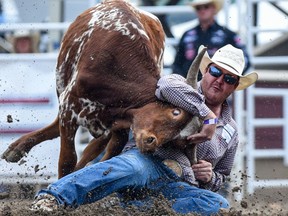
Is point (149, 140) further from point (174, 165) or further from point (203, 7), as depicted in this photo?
point (203, 7)

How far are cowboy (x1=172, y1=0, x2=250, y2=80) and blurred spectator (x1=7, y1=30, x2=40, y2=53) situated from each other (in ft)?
4.87

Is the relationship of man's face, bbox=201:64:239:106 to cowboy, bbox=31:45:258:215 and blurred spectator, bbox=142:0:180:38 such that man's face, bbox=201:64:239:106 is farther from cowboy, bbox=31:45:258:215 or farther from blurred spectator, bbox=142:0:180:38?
blurred spectator, bbox=142:0:180:38

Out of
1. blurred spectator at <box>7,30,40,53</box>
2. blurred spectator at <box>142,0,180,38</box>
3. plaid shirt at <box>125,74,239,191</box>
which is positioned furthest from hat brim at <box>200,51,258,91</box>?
blurred spectator at <box>7,30,40,53</box>

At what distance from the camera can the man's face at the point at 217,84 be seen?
587 cm

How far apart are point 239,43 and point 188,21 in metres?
0.65

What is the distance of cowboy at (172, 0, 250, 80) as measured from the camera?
27.3ft

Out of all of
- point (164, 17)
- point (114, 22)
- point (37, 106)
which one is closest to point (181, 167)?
point (114, 22)

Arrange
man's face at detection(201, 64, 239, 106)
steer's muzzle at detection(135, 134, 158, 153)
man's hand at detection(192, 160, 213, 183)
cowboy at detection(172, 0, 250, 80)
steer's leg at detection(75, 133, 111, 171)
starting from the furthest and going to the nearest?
1. cowboy at detection(172, 0, 250, 80)
2. steer's leg at detection(75, 133, 111, 171)
3. man's face at detection(201, 64, 239, 106)
4. man's hand at detection(192, 160, 213, 183)
5. steer's muzzle at detection(135, 134, 158, 153)

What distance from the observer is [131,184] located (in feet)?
17.8

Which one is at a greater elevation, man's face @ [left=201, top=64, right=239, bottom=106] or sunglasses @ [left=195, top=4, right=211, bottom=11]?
man's face @ [left=201, top=64, right=239, bottom=106]

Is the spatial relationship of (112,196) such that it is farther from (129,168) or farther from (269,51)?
(269,51)

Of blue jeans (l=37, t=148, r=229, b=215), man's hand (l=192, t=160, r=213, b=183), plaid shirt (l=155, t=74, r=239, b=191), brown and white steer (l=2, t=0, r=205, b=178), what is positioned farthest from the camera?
man's hand (l=192, t=160, r=213, b=183)

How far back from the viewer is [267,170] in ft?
30.8

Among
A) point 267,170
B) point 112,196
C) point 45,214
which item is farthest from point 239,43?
point 45,214
